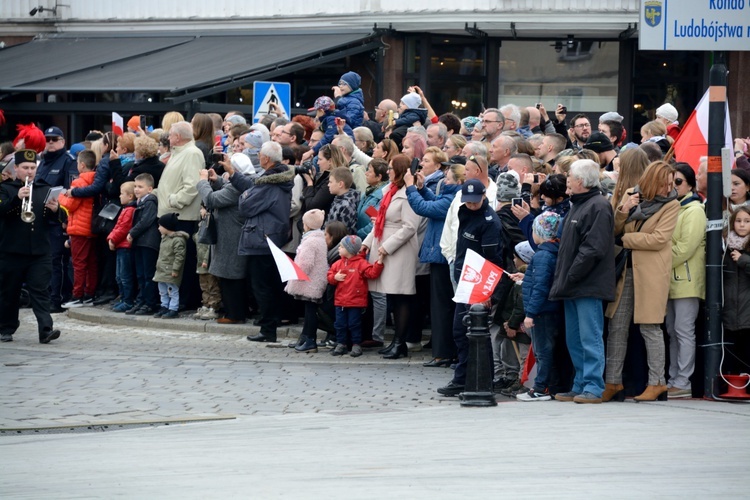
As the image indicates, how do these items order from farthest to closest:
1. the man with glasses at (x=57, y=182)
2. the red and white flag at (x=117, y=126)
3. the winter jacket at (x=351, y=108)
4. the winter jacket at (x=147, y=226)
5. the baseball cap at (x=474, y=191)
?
1. the red and white flag at (x=117, y=126)
2. the man with glasses at (x=57, y=182)
3. the winter jacket at (x=351, y=108)
4. the winter jacket at (x=147, y=226)
5. the baseball cap at (x=474, y=191)

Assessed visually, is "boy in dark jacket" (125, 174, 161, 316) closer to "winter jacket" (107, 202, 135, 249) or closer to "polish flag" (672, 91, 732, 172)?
"winter jacket" (107, 202, 135, 249)

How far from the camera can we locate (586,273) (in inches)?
416

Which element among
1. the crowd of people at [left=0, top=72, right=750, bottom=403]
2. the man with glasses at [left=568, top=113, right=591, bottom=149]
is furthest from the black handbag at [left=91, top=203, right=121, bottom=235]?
the man with glasses at [left=568, top=113, right=591, bottom=149]

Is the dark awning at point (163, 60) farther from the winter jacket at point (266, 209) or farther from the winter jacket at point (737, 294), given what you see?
the winter jacket at point (737, 294)

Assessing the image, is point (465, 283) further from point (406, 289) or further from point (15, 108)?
point (15, 108)

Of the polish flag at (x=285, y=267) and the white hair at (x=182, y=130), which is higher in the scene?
the white hair at (x=182, y=130)

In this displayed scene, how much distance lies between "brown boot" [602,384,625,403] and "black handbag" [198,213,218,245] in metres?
6.00

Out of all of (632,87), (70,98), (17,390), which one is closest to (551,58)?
(632,87)

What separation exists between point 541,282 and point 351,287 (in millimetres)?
3155

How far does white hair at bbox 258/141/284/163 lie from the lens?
571 inches

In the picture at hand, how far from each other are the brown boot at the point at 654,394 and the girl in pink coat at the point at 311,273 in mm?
4182

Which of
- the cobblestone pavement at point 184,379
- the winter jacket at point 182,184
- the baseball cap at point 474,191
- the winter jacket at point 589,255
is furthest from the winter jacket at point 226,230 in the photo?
the winter jacket at point 589,255

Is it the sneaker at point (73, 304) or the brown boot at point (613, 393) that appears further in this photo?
the sneaker at point (73, 304)

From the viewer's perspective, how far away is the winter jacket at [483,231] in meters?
11.6
